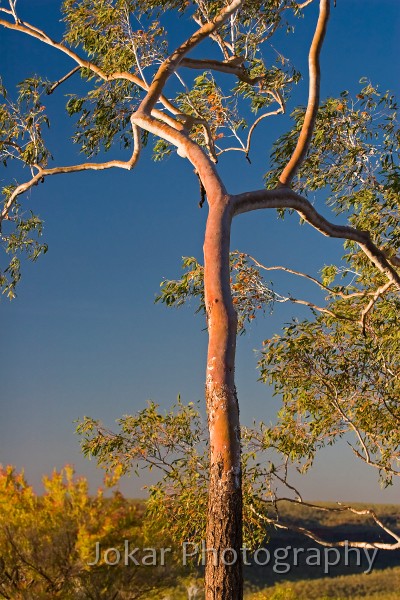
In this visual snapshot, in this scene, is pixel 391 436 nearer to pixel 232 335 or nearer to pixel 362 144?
pixel 362 144

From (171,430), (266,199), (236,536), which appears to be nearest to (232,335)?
(236,536)

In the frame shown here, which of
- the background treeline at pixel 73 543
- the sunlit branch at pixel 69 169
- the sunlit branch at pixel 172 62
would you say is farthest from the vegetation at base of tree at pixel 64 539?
the sunlit branch at pixel 172 62

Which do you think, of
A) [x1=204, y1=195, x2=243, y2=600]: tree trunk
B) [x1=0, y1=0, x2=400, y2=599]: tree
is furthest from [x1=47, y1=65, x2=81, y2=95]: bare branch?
[x1=204, y1=195, x2=243, y2=600]: tree trunk

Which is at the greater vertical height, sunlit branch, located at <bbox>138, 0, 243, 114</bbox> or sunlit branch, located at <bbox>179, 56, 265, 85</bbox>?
sunlit branch, located at <bbox>179, 56, 265, 85</bbox>

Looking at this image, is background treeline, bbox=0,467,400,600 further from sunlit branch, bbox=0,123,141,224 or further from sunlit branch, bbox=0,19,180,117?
sunlit branch, bbox=0,19,180,117

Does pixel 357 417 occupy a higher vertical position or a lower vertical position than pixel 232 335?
higher

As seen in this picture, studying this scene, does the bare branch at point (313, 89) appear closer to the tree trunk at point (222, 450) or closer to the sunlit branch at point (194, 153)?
the sunlit branch at point (194, 153)

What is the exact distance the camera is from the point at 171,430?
1141 cm

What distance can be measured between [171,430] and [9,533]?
101 inches

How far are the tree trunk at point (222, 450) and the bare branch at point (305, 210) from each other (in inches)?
39.9

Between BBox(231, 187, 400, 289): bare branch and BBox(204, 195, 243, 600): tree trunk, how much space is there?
101 cm

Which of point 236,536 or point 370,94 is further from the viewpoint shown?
point 370,94

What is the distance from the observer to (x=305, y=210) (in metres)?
8.19

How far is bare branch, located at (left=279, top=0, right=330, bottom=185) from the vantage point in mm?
8305
